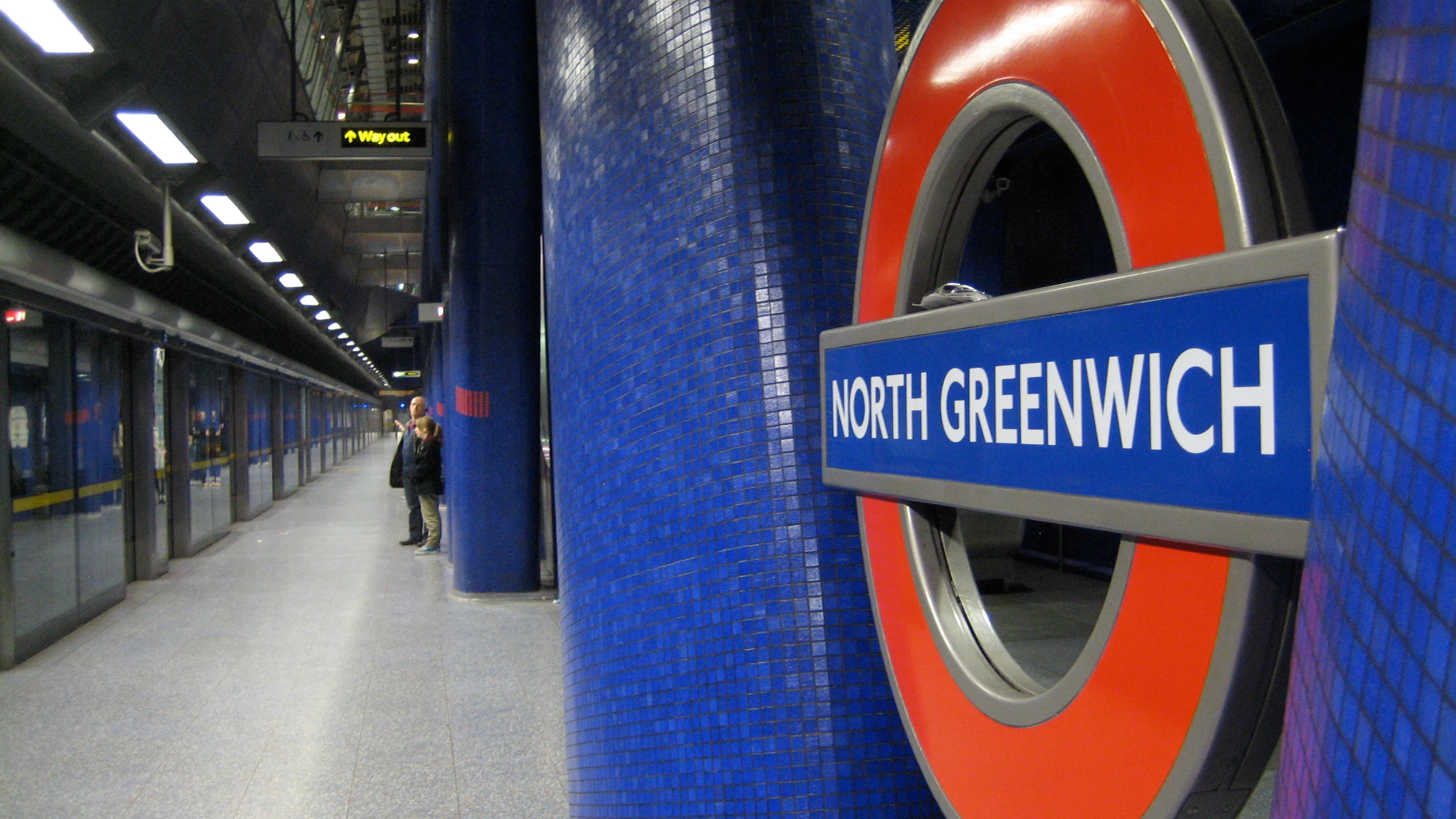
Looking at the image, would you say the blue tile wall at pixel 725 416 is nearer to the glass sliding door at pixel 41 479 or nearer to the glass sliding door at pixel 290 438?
the glass sliding door at pixel 41 479

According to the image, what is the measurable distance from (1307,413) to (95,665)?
5820mm

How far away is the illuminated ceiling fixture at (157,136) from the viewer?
4660mm

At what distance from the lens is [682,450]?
1.81 m

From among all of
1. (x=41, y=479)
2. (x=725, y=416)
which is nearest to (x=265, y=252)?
(x=41, y=479)

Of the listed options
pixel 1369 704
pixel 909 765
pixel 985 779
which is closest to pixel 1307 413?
pixel 1369 704

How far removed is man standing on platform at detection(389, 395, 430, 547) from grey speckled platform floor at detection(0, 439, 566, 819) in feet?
6.49

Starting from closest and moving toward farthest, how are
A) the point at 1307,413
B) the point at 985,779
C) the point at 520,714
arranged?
the point at 1307,413
the point at 985,779
the point at 520,714

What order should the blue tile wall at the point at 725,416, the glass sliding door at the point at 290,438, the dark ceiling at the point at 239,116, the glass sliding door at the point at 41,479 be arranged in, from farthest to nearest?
the glass sliding door at the point at 290,438, the glass sliding door at the point at 41,479, the dark ceiling at the point at 239,116, the blue tile wall at the point at 725,416

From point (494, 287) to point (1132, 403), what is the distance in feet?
19.5

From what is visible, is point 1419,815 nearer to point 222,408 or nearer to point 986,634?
point 986,634

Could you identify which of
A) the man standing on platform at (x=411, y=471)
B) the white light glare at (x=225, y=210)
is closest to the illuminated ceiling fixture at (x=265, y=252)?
the white light glare at (x=225, y=210)

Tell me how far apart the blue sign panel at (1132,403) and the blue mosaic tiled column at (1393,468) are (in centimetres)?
8

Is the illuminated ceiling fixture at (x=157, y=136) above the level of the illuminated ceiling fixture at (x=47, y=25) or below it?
above

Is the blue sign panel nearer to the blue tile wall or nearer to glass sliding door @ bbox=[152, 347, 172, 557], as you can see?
the blue tile wall
